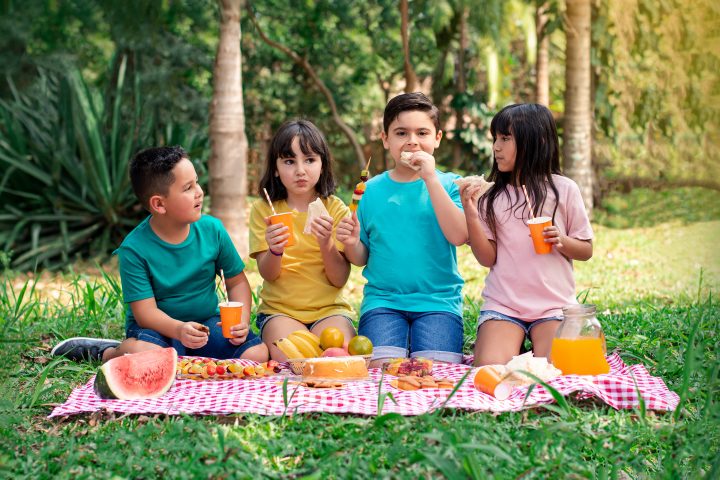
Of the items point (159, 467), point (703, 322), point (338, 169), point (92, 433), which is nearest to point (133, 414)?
point (92, 433)

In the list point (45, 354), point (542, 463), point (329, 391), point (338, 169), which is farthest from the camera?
point (338, 169)

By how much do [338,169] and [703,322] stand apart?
618 inches

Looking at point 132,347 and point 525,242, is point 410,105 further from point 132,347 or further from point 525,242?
point 132,347

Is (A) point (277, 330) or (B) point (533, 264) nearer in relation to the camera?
(B) point (533, 264)

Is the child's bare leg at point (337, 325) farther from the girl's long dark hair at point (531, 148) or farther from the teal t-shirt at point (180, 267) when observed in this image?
the girl's long dark hair at point (531, 148)

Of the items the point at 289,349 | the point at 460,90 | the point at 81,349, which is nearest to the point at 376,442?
the point at 289,349

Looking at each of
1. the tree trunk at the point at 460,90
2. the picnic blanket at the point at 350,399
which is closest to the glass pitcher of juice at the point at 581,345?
the picnic blanket at the point at 350,399

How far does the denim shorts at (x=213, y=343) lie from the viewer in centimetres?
417

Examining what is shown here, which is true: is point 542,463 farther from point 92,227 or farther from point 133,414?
point 92,227

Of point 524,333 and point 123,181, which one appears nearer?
point 524,333

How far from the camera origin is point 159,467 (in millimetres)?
2646

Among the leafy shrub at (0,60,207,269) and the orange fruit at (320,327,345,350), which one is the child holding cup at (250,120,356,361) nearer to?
the orange fruit at (320,327,345,350)

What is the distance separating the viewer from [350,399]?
3.32m

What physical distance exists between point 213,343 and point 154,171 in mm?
954
